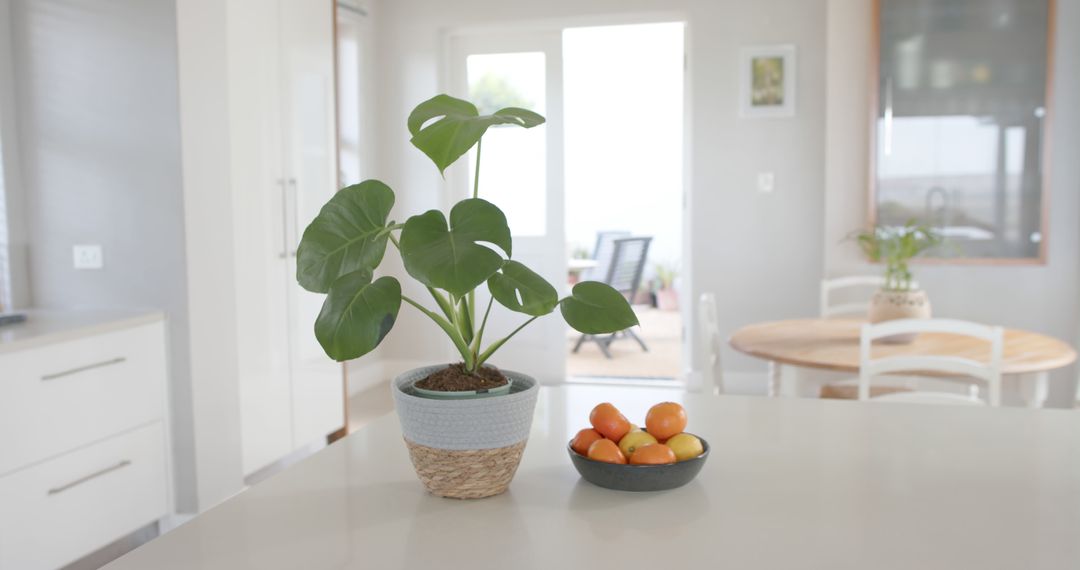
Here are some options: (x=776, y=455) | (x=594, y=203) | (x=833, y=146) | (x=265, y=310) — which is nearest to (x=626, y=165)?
(x=594, y=203)

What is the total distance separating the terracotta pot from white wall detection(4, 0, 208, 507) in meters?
2.50

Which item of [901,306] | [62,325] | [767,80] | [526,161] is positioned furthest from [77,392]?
[767,80]

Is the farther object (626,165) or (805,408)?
(626,165)

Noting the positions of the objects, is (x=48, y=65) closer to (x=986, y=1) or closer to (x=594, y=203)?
(x=986, y=1)

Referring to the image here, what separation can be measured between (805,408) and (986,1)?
3.65m

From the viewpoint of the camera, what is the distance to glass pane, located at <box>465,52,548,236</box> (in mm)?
5691

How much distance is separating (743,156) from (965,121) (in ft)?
3.86

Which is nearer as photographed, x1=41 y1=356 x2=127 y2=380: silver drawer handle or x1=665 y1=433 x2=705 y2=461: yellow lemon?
x1=665 y1=433 x2=705 y2=461: yellow lemon

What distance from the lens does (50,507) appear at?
260 cm

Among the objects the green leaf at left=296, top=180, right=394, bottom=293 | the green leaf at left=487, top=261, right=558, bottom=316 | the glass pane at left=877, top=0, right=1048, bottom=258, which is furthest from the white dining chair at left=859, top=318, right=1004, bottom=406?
the glass pane at left=877, top=0, right=1048, bottom=258

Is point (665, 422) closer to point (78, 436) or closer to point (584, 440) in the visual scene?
point (584, 440)

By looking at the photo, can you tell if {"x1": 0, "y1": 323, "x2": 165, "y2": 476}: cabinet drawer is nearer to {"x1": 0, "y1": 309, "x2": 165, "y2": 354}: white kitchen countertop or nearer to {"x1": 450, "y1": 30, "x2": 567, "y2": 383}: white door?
{"x1": 0, "y1": 309, "x2": 165, "y2": 354}: white kitchen countertop

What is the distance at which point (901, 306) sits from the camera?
3.33m

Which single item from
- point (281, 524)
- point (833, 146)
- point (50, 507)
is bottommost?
point (50, 507)
